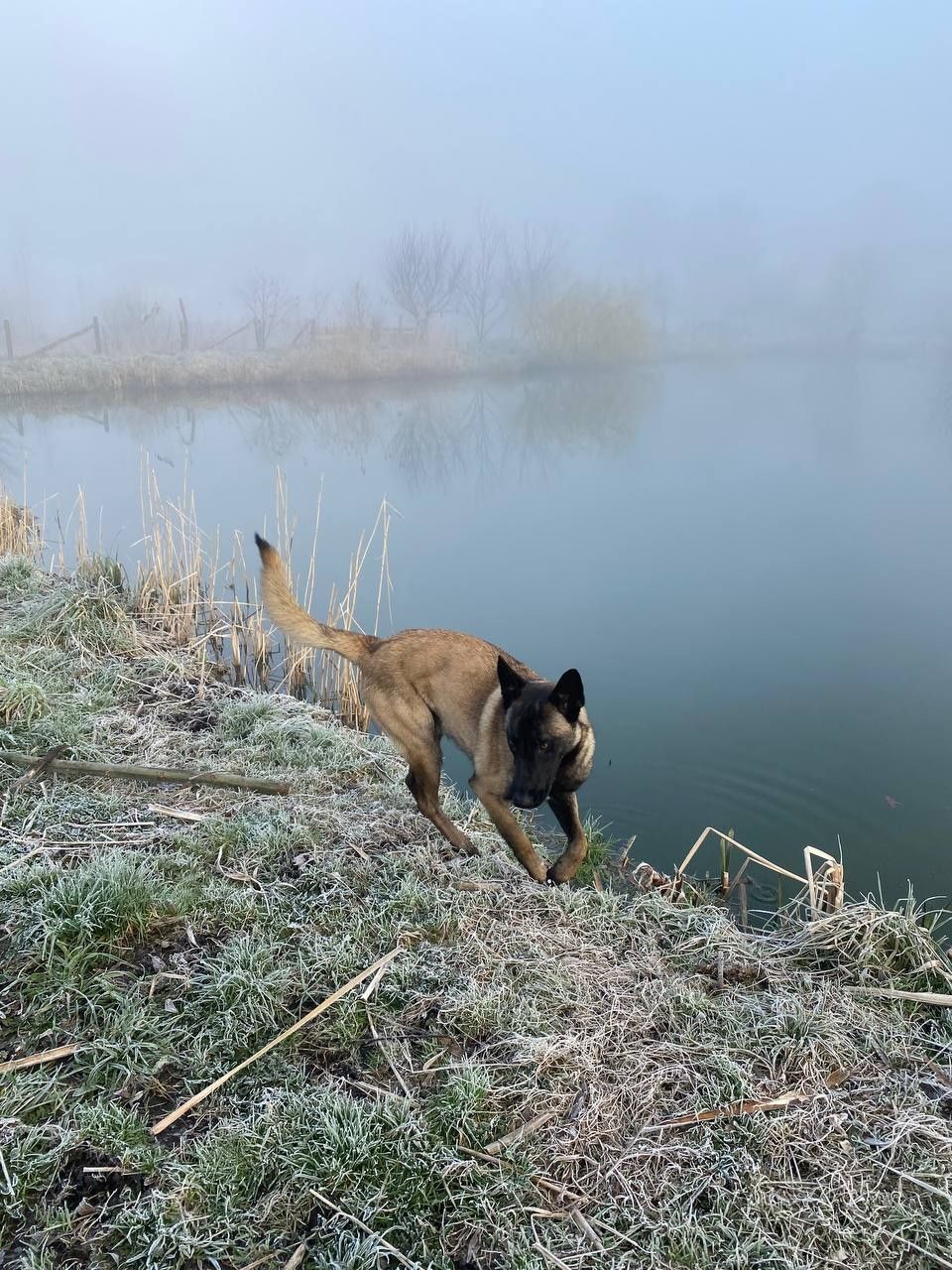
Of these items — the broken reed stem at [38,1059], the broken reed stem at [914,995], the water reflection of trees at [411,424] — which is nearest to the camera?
the broken reed stem at [38,1059]

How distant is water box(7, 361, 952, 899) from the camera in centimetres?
654

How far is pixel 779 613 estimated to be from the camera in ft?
36.2

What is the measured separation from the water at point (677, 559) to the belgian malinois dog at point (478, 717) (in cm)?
184

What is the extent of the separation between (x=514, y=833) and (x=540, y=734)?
67cm

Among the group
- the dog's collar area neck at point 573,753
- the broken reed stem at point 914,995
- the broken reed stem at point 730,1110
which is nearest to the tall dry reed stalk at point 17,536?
the dog's collar area neck at point 573,753

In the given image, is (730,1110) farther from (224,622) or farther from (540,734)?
(224,622)

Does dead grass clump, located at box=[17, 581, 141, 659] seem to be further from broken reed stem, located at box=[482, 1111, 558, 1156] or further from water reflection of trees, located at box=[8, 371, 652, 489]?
water reflection of trees, located at box=[8, 371, 652, 489]

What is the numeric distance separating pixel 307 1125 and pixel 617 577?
36.1 ft

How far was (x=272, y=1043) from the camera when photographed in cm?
280

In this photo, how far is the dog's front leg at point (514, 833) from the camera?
411cm

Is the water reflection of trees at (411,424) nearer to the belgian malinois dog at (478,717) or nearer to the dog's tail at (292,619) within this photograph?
the dog's tail at (292,619)

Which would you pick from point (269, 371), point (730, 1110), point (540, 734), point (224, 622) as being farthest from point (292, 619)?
point (269, 371)

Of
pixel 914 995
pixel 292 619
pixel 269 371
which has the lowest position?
pixel 914 995

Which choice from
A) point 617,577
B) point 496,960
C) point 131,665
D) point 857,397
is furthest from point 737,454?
point 496,960
